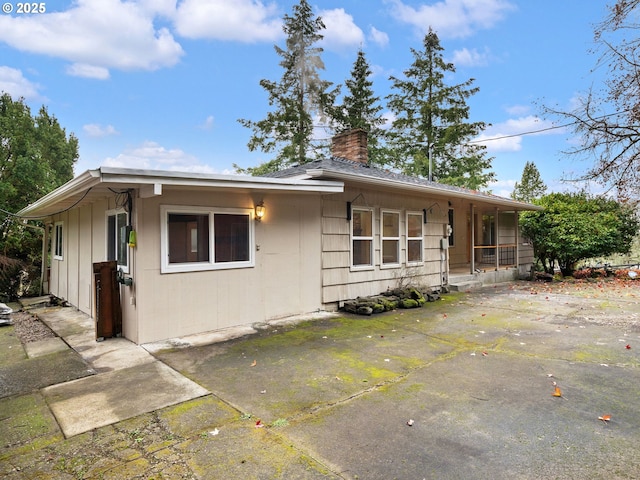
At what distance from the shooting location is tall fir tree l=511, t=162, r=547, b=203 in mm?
31062

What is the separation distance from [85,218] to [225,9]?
720cm

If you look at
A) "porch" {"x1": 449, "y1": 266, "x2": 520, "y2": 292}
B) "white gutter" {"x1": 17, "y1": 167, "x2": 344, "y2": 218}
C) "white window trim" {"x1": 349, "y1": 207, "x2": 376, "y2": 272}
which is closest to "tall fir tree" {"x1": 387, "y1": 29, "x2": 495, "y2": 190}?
"porch" {"x1": 449, "y1": 266, "x2": 520, "y2": 292}

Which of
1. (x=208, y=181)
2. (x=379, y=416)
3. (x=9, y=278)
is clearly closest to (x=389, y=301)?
(x=208, y=181)

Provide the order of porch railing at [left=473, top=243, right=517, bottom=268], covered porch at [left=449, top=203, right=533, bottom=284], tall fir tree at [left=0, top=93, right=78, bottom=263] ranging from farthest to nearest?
porch railing at [left=473, top=243, right=517, bottom=268] < covered porch at [left=449, top=203, right=533, bottom=284] < tall fir tree at [left=0, top=93, right=78, bottom=263]

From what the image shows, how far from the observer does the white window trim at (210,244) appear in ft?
17.0

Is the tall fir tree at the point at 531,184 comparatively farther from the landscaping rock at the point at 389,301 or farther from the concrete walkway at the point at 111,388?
the concrete walkway at the point at 111,388

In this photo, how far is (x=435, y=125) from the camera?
72.2 feet

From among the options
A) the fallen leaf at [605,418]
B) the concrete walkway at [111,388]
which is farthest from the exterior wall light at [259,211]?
the fallen leaf at [605,418]

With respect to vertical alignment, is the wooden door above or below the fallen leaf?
above

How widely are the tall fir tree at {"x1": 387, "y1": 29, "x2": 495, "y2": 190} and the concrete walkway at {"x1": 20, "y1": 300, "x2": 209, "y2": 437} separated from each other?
64.4ft

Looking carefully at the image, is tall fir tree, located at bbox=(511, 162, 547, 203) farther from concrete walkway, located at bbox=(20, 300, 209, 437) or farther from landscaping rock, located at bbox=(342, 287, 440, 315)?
concrete walkway, located at bbox=(20, 300, 209, 437)

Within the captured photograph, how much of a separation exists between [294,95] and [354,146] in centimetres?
1135

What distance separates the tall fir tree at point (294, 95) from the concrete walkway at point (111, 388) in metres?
16.1

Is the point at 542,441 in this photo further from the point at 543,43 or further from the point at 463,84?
the point at 463,84
